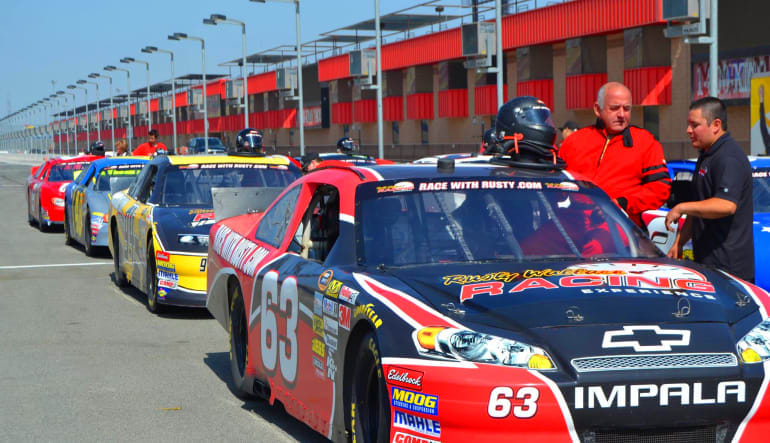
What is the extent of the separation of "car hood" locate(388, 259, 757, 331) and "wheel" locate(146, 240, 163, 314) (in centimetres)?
616

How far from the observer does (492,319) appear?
170 inches

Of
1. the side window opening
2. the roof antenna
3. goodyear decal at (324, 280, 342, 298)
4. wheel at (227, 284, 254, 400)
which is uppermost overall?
the roof antenna

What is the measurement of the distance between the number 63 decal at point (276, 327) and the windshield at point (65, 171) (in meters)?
18.2

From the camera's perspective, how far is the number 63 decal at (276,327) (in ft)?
19.0

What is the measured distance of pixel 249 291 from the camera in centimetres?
668

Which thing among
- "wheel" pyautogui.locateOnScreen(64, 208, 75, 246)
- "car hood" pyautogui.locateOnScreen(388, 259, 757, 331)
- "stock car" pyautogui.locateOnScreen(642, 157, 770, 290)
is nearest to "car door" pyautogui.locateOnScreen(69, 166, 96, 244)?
"wheel" pyautogui.locateOnScreen(64, 208, 75, 246)

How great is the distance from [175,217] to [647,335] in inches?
288

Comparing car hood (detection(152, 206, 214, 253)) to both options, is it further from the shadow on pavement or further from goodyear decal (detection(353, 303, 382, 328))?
goodyear decal (detection(353, 303, 382, 328))

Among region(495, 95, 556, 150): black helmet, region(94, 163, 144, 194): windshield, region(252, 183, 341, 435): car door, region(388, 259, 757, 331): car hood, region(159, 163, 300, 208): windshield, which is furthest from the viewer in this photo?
region(94, 163, 144, 194): windshield

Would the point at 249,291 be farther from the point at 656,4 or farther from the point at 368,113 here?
the point at 368,113

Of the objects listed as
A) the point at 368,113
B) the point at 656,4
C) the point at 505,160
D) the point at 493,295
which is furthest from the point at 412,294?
the point at 368,113

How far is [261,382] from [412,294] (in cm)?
219

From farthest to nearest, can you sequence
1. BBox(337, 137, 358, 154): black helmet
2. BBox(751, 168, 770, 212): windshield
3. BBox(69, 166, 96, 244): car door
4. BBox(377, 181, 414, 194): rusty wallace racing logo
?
1. BBox(337, 137, 358, 154): black helmet
2. BBox(69, 166, 96, 244): car door
3. BBox(751, 168, 770, 212): windshield
4. BBox(377, 181, 414, 194): rusty wallace racing logo

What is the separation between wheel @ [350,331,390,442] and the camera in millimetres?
4672
